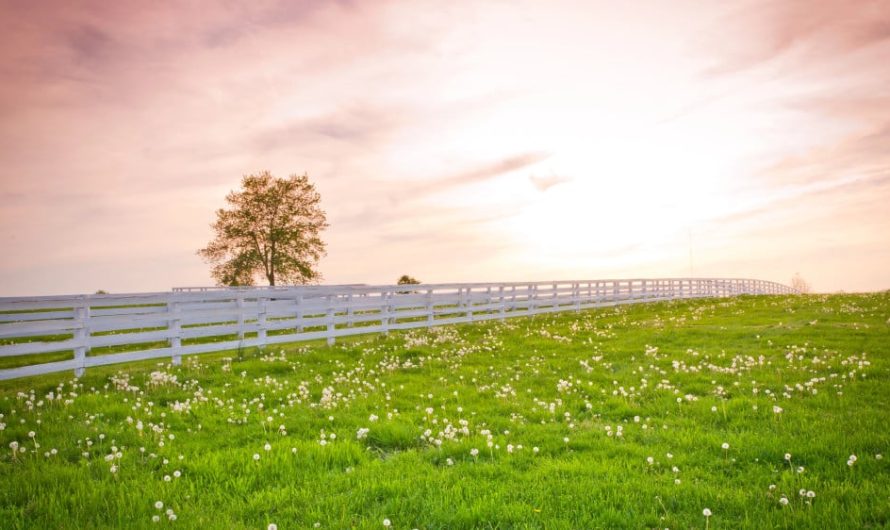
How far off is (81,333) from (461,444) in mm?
11215

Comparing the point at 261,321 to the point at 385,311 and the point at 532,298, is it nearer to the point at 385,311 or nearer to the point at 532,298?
the point at 385,311

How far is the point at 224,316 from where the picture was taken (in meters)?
17.4

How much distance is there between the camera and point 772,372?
40.9 feet

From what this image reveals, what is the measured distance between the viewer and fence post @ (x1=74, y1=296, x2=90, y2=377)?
13633 millimetres

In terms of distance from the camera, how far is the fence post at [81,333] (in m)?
13.6

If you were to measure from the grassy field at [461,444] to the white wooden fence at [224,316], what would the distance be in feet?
3.35

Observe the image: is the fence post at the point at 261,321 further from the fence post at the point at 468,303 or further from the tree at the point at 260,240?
the tree at the point at 260,240

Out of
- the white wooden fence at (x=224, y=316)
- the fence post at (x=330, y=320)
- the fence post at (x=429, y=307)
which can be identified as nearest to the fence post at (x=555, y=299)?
the white wooden fence at (x=224, y=316)

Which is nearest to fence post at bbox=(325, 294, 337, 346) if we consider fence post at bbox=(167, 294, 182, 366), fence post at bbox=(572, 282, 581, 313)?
fence post at bbox=(167, 294, 182, 366)

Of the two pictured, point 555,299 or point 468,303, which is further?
point 555,299

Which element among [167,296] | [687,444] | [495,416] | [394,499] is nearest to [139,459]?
Result: [394,499]

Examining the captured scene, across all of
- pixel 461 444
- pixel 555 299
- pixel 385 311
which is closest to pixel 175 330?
pixel 385 311

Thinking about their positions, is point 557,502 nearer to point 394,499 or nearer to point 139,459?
point 394,499

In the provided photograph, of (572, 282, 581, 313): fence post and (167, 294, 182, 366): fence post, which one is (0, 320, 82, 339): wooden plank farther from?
(572, 282, 581, 313): fence post
